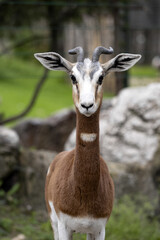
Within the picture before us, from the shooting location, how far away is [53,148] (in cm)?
727

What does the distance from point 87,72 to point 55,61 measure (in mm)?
332

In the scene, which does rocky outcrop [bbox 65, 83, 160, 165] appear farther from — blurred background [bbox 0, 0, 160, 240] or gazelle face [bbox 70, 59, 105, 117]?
gazelle face [bbox 70, 59, 105, 117]

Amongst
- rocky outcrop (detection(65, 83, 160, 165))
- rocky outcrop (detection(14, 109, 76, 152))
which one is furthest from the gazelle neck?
rocky outcrop (detection(14, 109, 76, 152))

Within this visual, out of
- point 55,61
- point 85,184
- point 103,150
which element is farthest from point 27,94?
point 85,184

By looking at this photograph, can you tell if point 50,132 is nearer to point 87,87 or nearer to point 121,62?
point 121,62

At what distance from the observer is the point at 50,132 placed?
7352 mm

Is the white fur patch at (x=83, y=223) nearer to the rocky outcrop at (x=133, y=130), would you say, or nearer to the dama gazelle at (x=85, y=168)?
the dama gazelle at (x=85, y=168)

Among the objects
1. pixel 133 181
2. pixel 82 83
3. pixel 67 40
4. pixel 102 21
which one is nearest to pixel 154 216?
pixel 133 181

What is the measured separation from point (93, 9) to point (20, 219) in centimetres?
367

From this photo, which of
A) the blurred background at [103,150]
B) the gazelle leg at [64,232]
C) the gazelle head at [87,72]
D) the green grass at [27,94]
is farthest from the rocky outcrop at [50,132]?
the gazelle head at [87,72]

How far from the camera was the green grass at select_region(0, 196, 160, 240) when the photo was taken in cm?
485

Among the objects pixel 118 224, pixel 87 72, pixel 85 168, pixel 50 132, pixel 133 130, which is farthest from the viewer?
pixel 50 132

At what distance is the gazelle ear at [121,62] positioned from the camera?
10.3ft

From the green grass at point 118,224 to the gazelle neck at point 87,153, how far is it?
1708 millimetres
